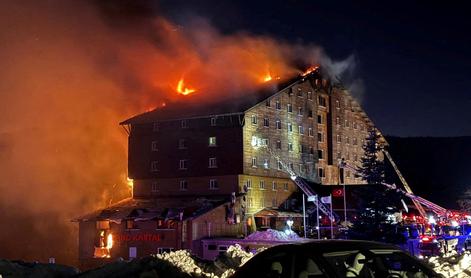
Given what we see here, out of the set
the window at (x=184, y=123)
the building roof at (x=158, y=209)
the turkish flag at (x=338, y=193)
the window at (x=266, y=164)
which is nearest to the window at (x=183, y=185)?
the building roof at (x=158, y=209)

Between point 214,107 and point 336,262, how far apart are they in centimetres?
5303

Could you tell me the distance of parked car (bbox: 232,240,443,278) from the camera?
8.16m

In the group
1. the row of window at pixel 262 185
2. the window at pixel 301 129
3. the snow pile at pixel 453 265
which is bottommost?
the snow pile at pixel 453 265

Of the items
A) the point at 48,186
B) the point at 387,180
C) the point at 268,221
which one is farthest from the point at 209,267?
the point at 48,186

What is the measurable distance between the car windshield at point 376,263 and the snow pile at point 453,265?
4624 millimetres

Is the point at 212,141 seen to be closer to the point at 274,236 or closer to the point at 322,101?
the point at 274,236

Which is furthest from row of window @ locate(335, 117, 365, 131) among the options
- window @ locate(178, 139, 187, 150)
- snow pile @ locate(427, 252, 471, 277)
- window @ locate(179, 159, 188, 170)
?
snow pile @ locate(427, 252, 471, 277)

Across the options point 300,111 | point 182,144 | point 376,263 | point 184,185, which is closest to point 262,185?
point 184,185

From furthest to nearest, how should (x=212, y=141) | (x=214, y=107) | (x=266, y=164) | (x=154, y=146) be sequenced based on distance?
(x=154, y=146)
(x=214, y=107)
(x=266, y=164)
(x=212, y=141)

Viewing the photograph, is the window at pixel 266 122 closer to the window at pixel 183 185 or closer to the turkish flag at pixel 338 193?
the turkish flag at pixel 338 193

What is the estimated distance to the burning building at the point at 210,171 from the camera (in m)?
55.3

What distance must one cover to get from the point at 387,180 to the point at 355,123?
107ft

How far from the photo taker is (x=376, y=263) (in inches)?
338

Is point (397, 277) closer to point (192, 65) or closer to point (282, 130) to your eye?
point (282, 130)
